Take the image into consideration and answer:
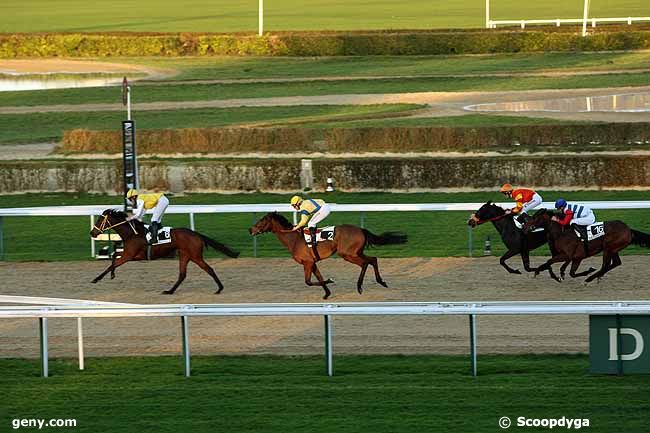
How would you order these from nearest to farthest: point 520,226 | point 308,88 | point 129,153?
point 520,226, point 129,153, point 308,88

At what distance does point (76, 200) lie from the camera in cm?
2006

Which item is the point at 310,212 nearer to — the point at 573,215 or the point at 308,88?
the point at 573,215

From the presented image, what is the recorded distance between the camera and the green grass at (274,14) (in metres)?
54.8

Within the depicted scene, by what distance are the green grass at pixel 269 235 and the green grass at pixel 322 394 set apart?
221 inches

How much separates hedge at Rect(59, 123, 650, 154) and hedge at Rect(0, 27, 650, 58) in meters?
18.2

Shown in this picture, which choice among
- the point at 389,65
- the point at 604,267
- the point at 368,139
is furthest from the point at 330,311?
the point at 389,65

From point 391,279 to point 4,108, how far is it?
19980 millimetres

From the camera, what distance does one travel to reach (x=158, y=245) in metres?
13.6

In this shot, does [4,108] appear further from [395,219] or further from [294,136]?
[395,219]

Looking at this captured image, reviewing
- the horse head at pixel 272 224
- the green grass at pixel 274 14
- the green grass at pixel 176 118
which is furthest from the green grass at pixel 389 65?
the horse head at pixel 272 224

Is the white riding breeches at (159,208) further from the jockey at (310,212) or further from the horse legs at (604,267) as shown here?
the horse legs at (604,267)

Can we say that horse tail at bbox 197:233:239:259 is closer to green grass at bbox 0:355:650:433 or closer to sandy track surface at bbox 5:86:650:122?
green grass at bbox 0:355:650:433

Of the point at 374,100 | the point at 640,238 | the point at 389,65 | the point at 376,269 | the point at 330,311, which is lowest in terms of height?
the point at 376,269

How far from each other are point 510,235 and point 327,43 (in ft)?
95.2
